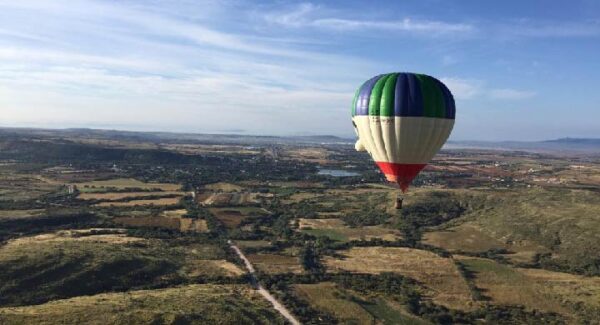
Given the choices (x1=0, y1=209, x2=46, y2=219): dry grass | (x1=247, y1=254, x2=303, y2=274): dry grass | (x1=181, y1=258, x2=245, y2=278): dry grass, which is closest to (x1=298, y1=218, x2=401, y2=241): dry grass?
(x1=247, y1=254, x2=303, y2=274): dry grass

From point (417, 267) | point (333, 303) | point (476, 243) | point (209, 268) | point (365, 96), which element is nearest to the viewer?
point (365, 96)

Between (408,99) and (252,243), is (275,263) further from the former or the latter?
(408,99)

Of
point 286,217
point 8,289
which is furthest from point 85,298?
point 286,217

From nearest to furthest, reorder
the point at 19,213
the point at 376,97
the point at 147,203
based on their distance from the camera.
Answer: the point at 376,97, the point at 19,213, the point at 147,203

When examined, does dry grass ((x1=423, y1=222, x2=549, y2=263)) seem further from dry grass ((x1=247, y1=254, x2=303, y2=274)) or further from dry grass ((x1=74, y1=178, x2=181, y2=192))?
dry grass ((x1=74, y1=178, x2=181, y2=192))

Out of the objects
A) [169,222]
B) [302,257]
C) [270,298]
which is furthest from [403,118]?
[169,222]

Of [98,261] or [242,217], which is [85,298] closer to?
[98,261]
